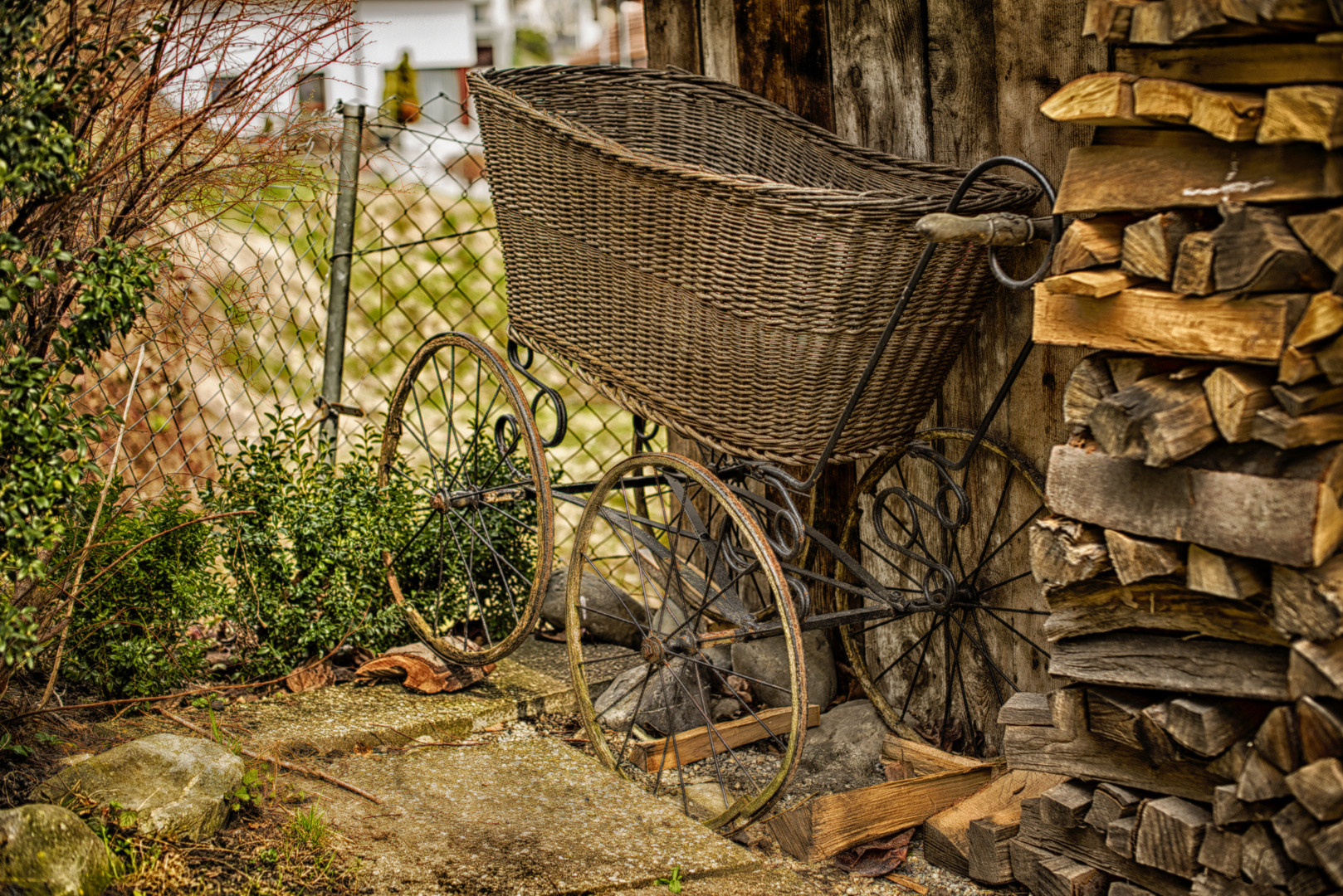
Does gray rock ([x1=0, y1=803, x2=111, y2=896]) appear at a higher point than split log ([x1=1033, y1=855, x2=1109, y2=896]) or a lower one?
higher

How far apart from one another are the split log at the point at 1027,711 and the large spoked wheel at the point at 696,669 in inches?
16.8

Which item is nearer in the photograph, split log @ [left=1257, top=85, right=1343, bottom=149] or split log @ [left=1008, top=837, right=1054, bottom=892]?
split log @ [left=1257, top=85, right=1343, bottom=149]

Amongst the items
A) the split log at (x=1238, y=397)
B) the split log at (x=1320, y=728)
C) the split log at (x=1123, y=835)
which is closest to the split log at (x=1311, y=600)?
the split log at (x=1320, y=728)

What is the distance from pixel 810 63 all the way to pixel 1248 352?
5.78 ft

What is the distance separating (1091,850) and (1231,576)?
0.71 meters

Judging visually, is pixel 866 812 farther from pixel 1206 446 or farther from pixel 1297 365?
pixel 1297 365

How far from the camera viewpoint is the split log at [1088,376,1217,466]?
1.85 meters

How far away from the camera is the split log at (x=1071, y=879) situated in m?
2.24

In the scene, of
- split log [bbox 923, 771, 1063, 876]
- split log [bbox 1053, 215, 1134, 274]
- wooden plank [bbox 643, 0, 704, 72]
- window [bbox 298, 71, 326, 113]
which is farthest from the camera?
wooden plank [bbox 643, 0, 704, 72]

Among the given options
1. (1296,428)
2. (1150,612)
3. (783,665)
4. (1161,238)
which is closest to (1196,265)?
(1161,238)

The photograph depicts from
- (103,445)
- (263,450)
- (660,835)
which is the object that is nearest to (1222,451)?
(660,835)

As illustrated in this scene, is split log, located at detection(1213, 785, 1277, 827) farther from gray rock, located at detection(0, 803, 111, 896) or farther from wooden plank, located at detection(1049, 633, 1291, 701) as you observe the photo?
gray rock, located at detection(0, 803, 111, 896)

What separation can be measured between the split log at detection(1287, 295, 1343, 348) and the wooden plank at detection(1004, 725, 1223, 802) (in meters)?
0.79

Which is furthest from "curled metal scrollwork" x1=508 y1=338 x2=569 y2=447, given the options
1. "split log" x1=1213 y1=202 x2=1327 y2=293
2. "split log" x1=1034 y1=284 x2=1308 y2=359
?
"split log" x1=1213 y1=202 x2=1327 y2=293
